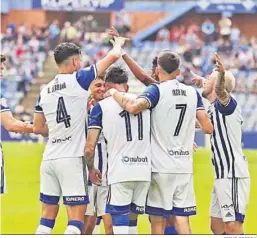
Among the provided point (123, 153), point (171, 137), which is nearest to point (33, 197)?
point (123, 153)

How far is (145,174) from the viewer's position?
828cm

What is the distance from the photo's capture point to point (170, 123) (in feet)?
27.3

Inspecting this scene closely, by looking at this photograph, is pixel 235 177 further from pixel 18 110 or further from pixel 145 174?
pixel 18 110

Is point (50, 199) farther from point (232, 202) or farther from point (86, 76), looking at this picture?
point (232, 202)

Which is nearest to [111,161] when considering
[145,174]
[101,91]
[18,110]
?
[145,174]

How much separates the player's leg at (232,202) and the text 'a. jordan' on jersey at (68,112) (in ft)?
5.24

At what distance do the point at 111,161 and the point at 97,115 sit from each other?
48cm

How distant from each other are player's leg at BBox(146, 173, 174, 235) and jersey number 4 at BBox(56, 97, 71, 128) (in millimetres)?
1032

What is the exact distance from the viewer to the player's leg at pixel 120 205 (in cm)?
827

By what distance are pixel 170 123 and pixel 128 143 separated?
18.4 inches

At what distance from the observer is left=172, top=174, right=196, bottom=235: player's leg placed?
8406 millimetres

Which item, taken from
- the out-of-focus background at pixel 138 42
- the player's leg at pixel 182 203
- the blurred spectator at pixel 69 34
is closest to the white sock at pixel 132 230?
the player's leg at pixel 182 203

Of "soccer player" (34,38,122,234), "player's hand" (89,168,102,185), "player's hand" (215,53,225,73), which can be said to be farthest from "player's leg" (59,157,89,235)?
"player's hand" (215,53,225,73)

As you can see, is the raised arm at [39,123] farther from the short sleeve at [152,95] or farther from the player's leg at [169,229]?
the player's leg at [169,229]
